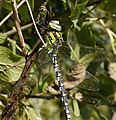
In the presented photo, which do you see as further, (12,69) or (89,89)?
(89,89)

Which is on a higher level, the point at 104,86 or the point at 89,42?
the point at 89,42

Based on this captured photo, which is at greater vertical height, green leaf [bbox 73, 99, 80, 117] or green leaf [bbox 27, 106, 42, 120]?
green leaf [bbox 27, 106, 42, 120]

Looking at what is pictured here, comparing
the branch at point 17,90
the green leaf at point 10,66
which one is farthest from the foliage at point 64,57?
the branch at point 17,90

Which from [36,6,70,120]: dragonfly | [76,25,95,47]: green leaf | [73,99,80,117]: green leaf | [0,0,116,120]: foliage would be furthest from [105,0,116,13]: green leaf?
[73,99,80,117]: green leaf

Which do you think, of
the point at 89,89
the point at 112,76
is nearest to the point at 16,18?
the point at 89,89

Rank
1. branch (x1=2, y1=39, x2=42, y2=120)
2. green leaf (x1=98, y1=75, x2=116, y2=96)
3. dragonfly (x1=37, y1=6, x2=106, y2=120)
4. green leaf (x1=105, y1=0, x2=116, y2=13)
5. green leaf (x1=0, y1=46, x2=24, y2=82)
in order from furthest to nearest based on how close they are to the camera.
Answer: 1. green leaf (x1=98, y1=75, x2=116, y2=96)
2. green leaf (x1=105, y1=0, x2=116, y2=13)
3. dragonfly (x1=37, y1=6, x2=106, y2=120)
4. green leaf (x1=0, y1=46, x2=24, y2=82)
5. branch (x1=2, y1=39, x2=42, y2=120)

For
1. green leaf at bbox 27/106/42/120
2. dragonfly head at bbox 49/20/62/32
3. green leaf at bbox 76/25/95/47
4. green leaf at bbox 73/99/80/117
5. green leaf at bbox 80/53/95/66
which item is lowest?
green leaf at bbox 73/99/80/117

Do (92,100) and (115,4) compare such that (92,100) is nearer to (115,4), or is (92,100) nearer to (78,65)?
(78,65)

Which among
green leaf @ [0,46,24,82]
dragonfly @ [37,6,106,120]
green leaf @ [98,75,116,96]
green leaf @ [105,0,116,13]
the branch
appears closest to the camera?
the branch

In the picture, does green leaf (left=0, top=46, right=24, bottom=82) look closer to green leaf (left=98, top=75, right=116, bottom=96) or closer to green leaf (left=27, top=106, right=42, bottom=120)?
green leaf (left=27, top=106, right=42, bottom=120)
